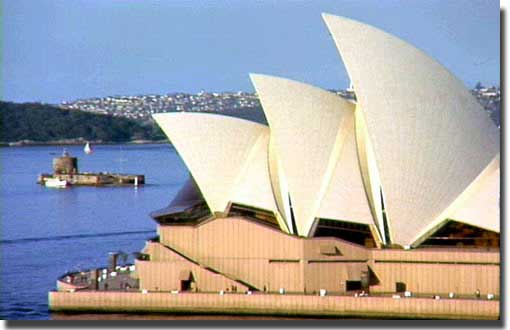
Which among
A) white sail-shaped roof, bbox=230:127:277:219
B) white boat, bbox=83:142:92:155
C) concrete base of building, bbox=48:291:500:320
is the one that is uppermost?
white boat, bbox=83:142:92:155

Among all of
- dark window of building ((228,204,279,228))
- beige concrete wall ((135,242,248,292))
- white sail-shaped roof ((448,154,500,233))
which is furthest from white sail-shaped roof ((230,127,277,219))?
white sail-shaped roof ((448,154,500,233))

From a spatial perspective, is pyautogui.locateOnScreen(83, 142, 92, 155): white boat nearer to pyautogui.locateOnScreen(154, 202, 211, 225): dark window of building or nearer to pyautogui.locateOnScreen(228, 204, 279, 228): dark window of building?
pyautogui.locateOnScreen(154, 202, 211, 225): dark window of building

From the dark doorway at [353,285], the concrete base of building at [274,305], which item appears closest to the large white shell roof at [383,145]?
the dark doorway at [353,285]

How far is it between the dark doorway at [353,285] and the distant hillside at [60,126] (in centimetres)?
2688

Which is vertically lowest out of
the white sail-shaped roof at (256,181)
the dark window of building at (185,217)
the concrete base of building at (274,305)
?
the concrete base of building at (274,305)

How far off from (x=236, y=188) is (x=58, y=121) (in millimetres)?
30682

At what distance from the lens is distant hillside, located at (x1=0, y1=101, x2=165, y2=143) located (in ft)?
172

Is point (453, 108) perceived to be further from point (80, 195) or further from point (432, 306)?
point (80, 195)

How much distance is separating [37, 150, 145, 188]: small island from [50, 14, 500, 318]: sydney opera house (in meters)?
24.6

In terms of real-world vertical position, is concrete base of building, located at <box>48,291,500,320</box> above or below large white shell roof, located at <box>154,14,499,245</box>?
below

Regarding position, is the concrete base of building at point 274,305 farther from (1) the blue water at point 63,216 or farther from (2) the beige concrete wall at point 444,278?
(1) the blue water at point 63,216

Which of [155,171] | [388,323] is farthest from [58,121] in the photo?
[388,323]

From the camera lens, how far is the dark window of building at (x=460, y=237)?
960 inches

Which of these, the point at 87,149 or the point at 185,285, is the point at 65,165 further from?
the point at 185,285
